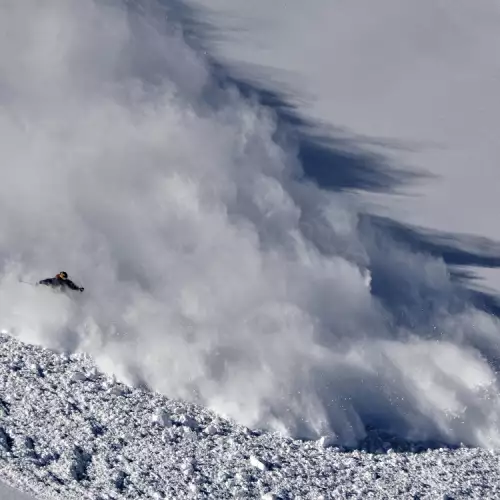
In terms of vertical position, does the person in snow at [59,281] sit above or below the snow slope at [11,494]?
above

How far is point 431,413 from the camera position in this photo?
19.8m

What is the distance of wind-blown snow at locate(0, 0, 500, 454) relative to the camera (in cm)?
1838

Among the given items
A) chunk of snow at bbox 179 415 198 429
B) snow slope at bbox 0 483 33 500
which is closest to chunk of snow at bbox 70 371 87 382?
chunk of snow at bbox 179 415 198 429

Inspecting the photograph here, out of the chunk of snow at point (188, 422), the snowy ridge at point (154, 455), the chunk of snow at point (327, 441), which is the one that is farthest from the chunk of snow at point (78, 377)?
the chunk of snow at point (327, 441)

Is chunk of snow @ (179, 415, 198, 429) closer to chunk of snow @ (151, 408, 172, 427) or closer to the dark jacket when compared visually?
chunk of snow @ (151, 408, 172, 427)

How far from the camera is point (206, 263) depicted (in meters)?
21.0

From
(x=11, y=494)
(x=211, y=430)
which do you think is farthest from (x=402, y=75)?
(x=11, y=494)

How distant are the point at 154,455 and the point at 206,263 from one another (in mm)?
6054

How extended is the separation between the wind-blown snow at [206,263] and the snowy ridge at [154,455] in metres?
0.61

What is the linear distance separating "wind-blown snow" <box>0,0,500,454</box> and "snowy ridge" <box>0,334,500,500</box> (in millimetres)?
614

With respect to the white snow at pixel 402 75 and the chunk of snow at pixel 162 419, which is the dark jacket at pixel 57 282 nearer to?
the chunk of snow at pixel 162 419

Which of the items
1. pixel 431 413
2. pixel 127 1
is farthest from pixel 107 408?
pixel 127 1

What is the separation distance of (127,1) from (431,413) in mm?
12426

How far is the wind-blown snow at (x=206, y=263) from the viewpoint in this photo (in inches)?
723
